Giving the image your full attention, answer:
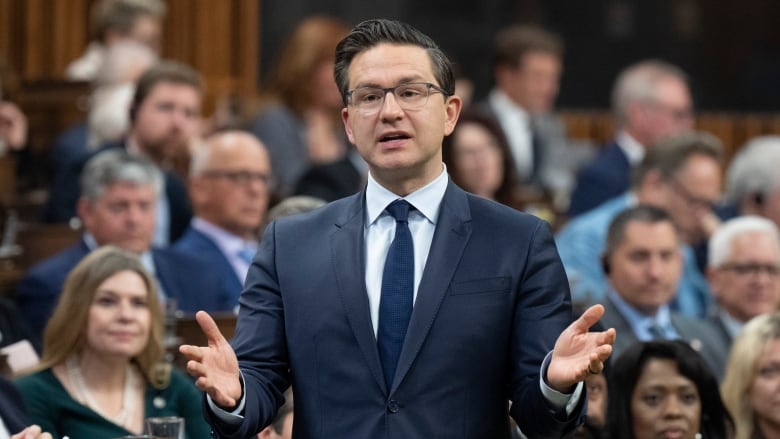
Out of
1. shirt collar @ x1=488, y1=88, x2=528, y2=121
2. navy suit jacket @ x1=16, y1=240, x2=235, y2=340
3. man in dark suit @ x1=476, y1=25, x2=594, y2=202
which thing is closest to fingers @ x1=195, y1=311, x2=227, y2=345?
navy suit jacket @ x1=16, y1=240, x2=235, y2=340

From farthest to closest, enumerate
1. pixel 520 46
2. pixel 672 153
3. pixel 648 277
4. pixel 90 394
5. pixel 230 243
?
pixel 520 46 < pixel 672 153 < pixel 230 243 < pixel 648 277 < pixel 90 394

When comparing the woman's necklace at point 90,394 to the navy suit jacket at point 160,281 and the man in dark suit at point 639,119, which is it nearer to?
the navy suit jacket at point 160,281

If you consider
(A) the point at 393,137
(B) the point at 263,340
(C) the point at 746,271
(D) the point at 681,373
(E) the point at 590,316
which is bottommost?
(D) the point at 681,373

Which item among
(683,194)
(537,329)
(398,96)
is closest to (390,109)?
(398,96)

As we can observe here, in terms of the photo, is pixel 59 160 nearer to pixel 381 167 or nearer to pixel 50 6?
pixel 50 6

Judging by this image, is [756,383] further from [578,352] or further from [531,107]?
[531,107]

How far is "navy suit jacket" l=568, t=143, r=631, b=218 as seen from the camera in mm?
7805

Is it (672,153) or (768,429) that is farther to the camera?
(672,153)

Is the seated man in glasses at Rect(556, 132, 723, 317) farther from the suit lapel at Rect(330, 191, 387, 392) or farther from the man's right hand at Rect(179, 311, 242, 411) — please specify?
the man's right hand at Rect(179, 311, 242, 411)

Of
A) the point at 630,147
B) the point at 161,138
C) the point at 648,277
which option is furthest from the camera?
the point at 630,147

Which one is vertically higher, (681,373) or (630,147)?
(630,147)

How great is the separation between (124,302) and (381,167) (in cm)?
191

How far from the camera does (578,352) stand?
2.73 meters

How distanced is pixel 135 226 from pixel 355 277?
298 centimetres
